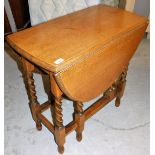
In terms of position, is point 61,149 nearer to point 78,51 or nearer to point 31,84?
point 31,84

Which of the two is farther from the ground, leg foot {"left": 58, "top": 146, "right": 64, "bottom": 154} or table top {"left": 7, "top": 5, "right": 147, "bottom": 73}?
table top {"left": 7, "top": 5, "right": 147, "bottom": 73}

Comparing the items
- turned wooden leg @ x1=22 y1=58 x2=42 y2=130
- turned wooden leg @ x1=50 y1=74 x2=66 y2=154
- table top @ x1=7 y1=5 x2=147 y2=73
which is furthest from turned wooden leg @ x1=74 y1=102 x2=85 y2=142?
table top @ x1=7 y1=5 x2=147 y2=73

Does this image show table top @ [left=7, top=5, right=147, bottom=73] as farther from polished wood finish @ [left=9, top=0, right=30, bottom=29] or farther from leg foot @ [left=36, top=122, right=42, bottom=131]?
polished wood finish @ [left=9, top=0, right=30, bottom=29]

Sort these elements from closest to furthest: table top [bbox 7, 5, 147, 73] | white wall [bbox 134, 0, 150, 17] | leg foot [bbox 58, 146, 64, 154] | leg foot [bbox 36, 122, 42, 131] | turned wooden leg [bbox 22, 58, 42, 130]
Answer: table top [bbox 7, 5, 147, 73]
turned wooden leg [bbox 22, 58, 42, 130]
leg foot [bbox 58, 146, 64, 154]
leg foot [bbox 36, 122, 42, 131]
white wall [bbox 134, 0, 150, 17]

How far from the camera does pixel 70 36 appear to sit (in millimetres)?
1162

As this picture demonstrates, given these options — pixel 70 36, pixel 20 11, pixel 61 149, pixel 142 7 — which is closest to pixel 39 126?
pixel 61 149

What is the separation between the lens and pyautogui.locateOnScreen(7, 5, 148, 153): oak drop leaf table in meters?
1.00

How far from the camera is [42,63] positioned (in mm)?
956

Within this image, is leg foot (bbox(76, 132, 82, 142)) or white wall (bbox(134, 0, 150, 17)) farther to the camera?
white wall (bbox(134, 0, 150, 17))

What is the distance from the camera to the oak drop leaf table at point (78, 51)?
1.00m

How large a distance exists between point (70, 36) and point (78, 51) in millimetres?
183

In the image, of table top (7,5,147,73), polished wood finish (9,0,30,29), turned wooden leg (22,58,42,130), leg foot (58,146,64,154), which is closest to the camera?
table top (7,5,147,73)

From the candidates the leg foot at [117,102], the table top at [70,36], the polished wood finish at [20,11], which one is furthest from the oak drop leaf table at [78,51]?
the polished wood finish at [20,11]
